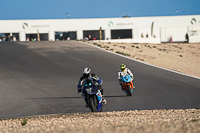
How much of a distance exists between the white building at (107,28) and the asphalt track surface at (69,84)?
117 feet

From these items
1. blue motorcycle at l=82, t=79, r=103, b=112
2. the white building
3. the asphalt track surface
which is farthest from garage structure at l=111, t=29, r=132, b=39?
blue motorcycle at l=82, t=79, r=103, b=112

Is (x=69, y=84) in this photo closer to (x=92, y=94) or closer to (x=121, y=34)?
(x=92, y=94)

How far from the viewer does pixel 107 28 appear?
78562 mm

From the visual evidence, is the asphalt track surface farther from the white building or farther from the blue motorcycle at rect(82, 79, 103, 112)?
the white building

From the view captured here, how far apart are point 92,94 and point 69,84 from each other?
8.50 metres

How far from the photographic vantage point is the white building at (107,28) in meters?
70.9

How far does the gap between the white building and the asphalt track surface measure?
117 feet

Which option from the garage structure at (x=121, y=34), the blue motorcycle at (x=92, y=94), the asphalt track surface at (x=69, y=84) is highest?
the garage structure at (x=121, y=34)

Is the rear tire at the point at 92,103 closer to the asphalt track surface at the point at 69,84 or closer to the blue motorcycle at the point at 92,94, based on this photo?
the blue motorcycle at the point at 92,94

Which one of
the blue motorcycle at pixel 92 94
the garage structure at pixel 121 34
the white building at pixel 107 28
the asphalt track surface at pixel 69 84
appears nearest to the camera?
the blue motorcycle at pixel 92 94

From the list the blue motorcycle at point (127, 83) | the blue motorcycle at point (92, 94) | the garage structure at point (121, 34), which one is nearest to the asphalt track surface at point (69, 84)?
the blue motorcycle at point (127, 83)

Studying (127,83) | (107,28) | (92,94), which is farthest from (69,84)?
(107,28)

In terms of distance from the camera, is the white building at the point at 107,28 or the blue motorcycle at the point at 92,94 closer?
the blue motorcycle at the point at 92,94

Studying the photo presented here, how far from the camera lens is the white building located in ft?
233
